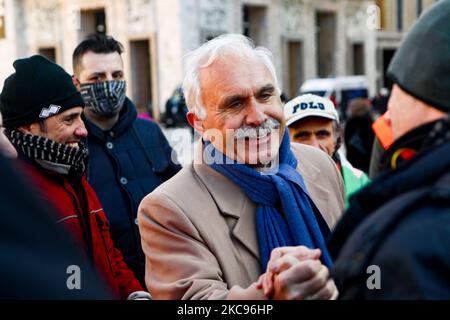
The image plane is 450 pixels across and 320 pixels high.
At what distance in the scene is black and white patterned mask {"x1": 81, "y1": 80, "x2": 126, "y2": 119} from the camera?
3.99 m

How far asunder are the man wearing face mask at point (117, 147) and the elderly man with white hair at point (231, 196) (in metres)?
1.30

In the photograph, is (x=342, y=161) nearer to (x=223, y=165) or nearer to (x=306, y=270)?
(x=223, y=165)

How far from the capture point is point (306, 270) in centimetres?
181

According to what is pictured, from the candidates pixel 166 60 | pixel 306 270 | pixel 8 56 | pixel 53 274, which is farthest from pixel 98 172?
pixel 8 56

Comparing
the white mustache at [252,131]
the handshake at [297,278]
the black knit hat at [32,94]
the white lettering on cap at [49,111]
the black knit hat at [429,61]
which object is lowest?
the handshake at [297,278]

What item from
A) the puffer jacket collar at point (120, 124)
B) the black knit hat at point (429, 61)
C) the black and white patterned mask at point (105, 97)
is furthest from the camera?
the black and white patterned mask at point (105, 97)

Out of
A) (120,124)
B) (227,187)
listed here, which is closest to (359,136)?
(120,124)

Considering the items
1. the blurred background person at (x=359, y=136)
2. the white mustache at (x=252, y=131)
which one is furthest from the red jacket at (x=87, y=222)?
the blurred background person at (x=359, y=136)

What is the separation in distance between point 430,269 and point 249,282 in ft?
3.55

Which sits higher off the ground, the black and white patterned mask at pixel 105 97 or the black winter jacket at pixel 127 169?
the black and white patterned mask at pixel 105 97

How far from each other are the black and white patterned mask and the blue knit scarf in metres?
→ 1.71

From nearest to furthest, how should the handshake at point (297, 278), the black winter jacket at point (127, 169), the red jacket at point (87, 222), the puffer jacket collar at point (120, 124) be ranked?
the handshake at point (297, 278), the red jacket at point (87, 222), the black winter jacket at point (127, 169), the puffer jacket collar at point (120, 124)

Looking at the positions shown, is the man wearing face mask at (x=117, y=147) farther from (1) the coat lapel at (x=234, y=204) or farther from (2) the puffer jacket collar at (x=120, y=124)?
(1) the coat lapel at (x=234, y=204)

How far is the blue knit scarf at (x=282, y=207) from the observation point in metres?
2.24
